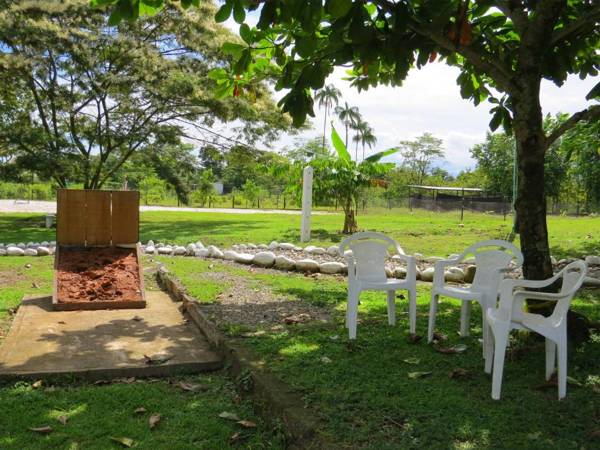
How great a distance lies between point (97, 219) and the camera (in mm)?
7930

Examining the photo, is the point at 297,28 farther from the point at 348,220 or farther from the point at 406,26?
the point at 348,220

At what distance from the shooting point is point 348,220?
16.1m

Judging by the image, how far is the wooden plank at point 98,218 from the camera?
309 inches

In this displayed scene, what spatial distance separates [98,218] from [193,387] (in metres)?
4.47

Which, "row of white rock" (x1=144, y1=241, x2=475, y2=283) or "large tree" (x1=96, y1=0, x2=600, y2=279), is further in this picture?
"row of white rock" (x1=144, y1=241, x2=475, y2=283)

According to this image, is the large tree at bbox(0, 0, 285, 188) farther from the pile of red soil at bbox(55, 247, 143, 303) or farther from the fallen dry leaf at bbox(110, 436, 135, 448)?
the fallen dry leaf at bbox(110, 436, 135, 448)

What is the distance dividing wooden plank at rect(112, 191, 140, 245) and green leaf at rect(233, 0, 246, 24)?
16.1 feet

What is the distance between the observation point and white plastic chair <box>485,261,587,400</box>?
3.48m

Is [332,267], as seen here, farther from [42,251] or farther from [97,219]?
A: [42,251]

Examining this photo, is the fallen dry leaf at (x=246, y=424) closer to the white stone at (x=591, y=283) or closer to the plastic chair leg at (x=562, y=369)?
the plastic chair leg at (x=562, y=369)

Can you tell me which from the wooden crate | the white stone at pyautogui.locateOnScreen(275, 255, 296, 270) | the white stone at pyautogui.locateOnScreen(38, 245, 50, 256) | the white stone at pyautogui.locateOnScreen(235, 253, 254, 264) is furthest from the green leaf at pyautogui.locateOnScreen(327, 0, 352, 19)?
the white stone at pyautogui.locateOnScreen(38, 245, 50, 256)

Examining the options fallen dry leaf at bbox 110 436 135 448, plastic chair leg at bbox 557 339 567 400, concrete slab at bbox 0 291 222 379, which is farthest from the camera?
concrete slab at bbox 0 291 222 379

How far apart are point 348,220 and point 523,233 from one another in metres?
11.5

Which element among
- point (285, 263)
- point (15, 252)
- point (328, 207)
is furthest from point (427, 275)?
point (328, 207)
